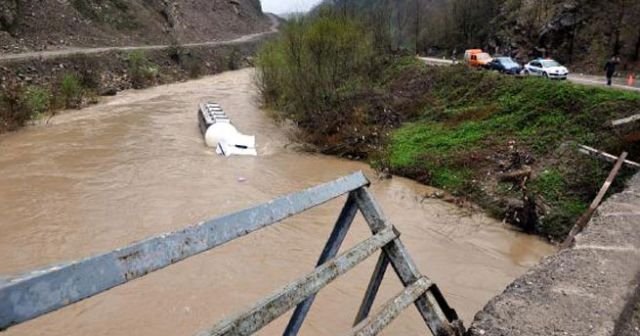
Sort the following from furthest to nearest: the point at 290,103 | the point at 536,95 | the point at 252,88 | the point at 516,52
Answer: the point at 516,52
the point at 252,88
the point at 290,103
the point at 536,95

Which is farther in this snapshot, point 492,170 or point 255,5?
point 255,5

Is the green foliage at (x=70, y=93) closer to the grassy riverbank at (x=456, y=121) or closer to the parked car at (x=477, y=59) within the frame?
the grassy riverbank at (x=456, y=121)

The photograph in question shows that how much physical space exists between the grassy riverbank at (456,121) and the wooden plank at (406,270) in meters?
8.18

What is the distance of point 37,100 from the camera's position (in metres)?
22.2

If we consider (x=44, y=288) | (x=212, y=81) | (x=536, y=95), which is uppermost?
(x=44, y=288)

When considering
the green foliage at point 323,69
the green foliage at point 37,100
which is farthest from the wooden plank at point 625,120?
the green foliage at point 37,100

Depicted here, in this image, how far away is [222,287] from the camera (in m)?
8.20

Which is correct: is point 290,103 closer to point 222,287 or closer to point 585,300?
point 222,287

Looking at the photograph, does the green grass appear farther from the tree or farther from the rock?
the tree

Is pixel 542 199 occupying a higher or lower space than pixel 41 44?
lower

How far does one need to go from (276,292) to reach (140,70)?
3570 centimetres

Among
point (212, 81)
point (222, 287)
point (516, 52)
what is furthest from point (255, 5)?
point (222, 287)

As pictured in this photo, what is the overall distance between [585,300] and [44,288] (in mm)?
4391

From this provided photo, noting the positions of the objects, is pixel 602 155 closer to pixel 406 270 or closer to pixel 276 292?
pixel 406 270
